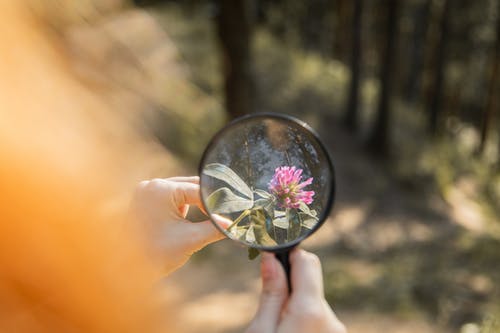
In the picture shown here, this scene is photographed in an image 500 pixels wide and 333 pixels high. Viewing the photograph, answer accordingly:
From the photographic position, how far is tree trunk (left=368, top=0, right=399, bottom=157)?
1585cm

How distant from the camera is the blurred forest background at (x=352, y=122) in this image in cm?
763

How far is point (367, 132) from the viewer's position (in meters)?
18.8

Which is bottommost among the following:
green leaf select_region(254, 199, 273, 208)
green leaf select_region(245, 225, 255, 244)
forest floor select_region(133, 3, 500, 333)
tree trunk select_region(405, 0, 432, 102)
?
green leaf select_region(245, 225, 255, 244)

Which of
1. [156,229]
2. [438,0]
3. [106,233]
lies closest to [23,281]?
[106,233]

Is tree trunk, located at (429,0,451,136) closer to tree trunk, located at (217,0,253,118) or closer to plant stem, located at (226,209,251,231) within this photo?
tree trunk, located at (217,0,253,118)

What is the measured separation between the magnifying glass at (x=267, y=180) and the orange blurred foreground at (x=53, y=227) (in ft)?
1.31

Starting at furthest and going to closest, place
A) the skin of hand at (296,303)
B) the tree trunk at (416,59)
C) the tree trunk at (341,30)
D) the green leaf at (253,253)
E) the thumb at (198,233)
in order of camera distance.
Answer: the tree trunk at (416,59) < the tree trunk at (341,30) < the thumb at (198,233) < the green leaf at (253,253) < the skin of hand at (296,303)

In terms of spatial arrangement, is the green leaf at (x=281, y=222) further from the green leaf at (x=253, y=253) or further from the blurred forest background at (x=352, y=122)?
the blurred forest background at (x=352, y=122)

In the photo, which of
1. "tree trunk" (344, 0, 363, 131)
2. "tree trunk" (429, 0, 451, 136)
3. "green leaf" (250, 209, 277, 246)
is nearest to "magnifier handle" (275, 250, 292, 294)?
"green leaf" (250, 209, 277, 246)

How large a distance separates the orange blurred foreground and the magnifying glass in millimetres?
398

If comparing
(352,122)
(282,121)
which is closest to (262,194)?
(282,121)

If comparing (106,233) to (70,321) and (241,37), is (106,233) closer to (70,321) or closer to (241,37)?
(70,321)

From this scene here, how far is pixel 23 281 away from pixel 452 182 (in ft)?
59.5

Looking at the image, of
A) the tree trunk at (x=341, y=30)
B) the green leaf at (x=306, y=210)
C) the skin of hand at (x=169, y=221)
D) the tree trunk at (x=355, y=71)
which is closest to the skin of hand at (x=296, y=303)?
the green leaf at (x=306, y=210)
